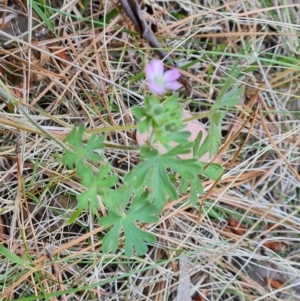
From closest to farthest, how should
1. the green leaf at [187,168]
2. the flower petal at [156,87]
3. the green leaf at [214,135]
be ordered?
1. the flower petal at [156,87]
2. the green leaf at [187,168]
3. the green leaf at [214,135]

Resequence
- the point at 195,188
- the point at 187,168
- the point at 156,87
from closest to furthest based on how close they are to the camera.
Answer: the point at 156,87 < the point at 187,168 < the point at 195,188

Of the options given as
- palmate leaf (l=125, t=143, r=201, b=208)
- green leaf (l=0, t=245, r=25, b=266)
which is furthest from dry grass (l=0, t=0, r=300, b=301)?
palmate leaf (l=125, t=143, r=201, b=208)

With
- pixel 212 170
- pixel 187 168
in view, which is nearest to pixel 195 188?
pixel 212 170

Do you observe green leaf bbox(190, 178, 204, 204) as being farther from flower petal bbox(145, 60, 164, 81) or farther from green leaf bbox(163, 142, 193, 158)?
flower petal bbox(145, 60, 164, 81)

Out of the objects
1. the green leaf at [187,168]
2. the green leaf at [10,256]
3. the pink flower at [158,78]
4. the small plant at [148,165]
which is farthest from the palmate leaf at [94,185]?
the green leaf at [10,256]

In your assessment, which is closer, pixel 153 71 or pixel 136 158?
pixel 153 71

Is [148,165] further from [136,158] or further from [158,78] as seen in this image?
[136,158]

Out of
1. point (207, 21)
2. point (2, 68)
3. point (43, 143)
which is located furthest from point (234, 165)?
point (2, 68)

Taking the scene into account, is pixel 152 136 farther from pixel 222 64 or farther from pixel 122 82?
pixel 222 64

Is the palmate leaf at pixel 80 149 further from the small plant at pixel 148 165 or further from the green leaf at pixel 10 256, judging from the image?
the green leaf at pixel 10 256
